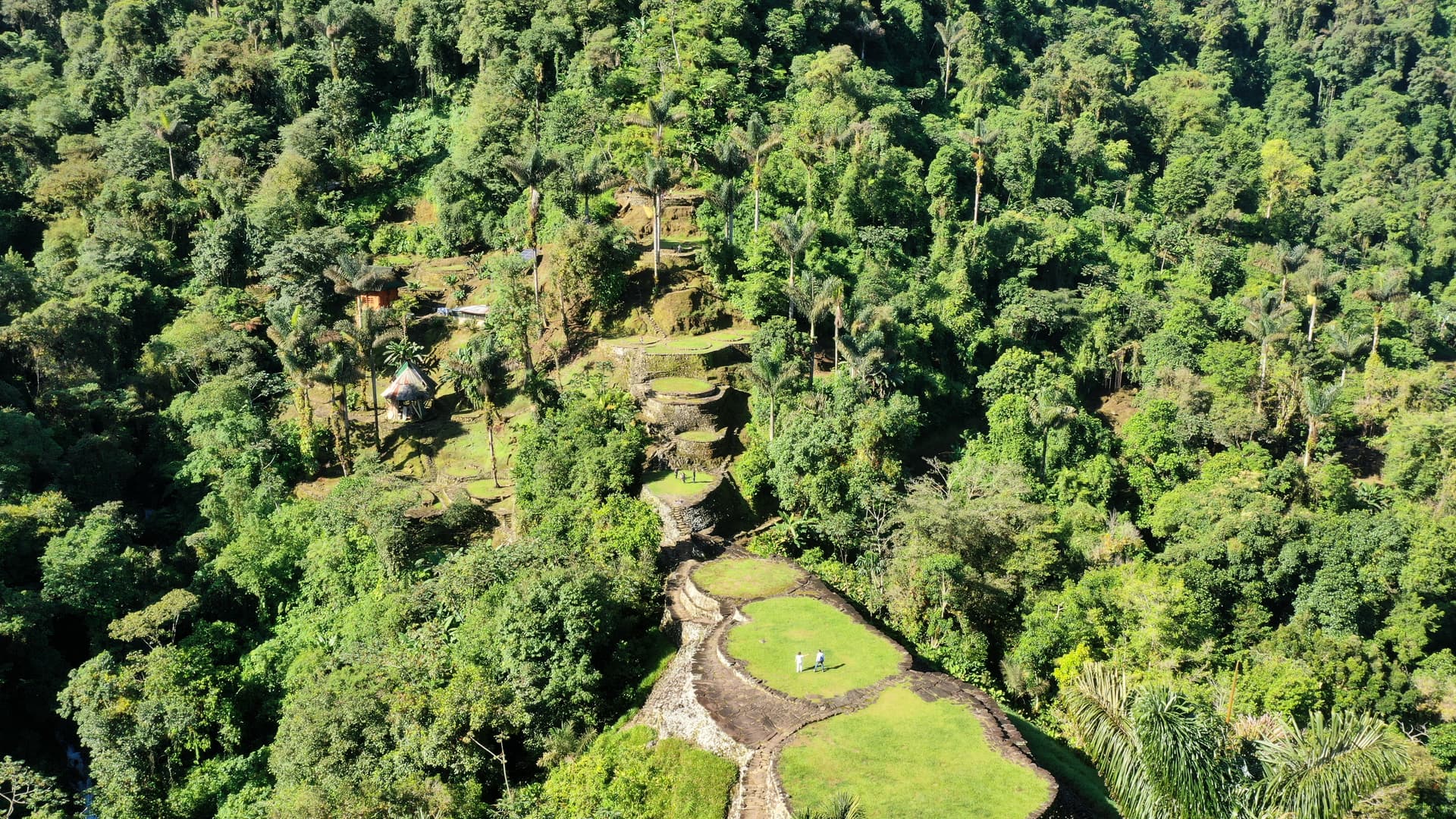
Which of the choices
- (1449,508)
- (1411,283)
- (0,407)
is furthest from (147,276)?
(1411,283)

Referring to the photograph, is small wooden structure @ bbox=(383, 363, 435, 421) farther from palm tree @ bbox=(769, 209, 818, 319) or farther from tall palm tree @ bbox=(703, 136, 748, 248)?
palm tree @ bbox=(769, 209, 818, 319)

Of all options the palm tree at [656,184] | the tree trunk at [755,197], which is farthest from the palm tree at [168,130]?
the tree trunk at [755,197]

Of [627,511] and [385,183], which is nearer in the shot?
Result: [627,511]

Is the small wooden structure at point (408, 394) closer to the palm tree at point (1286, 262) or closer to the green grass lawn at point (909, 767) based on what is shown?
the green grass lawn at point (909, 767)

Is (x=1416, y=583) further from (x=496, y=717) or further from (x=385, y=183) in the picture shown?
(x=385, y=183)

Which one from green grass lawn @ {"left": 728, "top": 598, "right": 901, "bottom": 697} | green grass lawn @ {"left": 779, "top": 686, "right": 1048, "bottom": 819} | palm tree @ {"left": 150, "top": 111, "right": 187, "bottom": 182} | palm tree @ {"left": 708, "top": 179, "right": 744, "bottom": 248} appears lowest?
green grass lawn @ {"left": 728, "top": 598, "right": 901, "bottom": 697}

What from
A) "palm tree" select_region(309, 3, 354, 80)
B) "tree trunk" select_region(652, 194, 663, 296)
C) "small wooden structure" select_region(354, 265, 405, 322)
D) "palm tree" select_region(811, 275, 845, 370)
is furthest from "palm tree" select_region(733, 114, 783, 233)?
"palm tree" select_region(309, 3, 354, 80)

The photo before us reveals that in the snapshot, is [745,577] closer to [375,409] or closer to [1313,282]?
[375,409]

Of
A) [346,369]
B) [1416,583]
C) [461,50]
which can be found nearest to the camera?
[1416,583]
